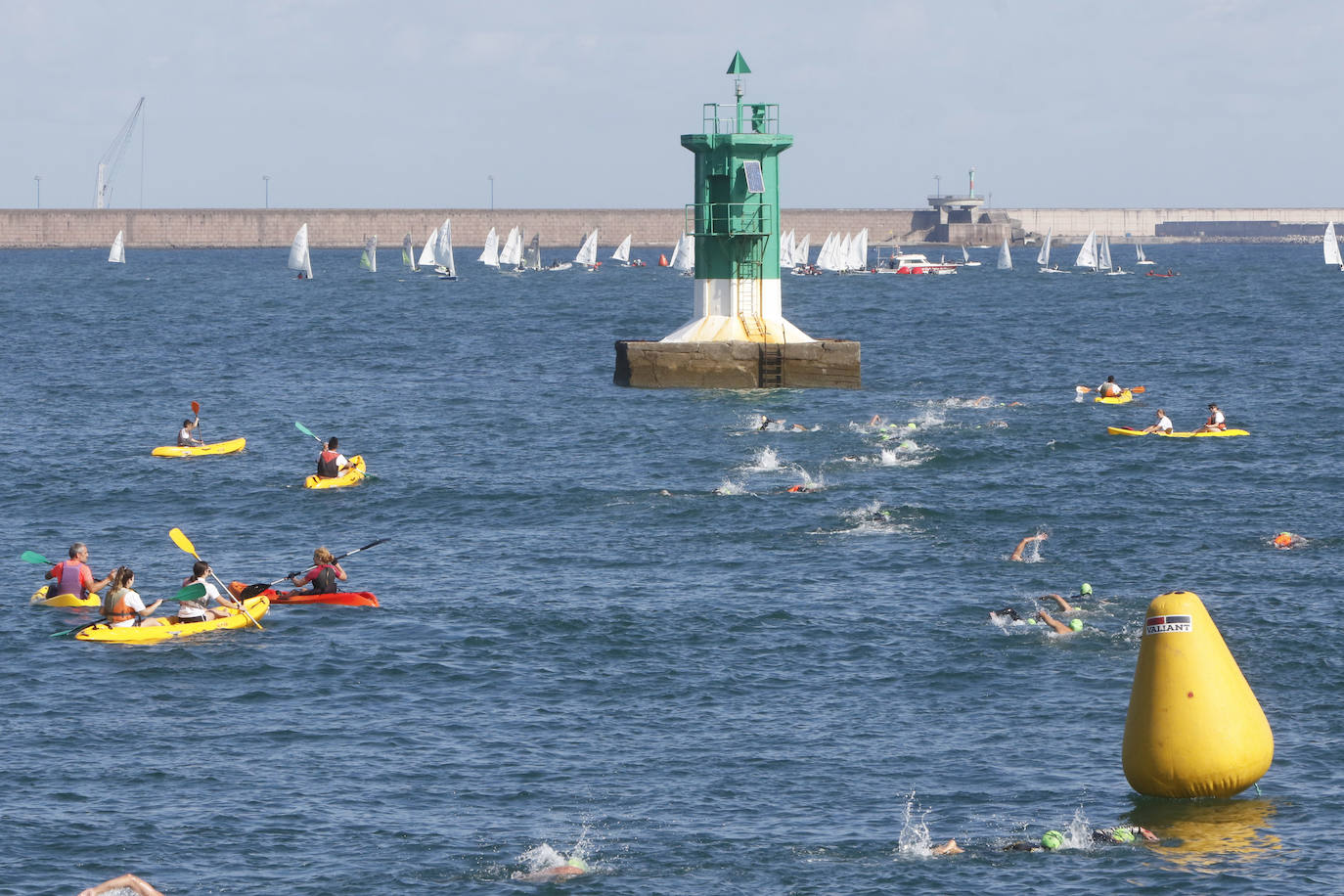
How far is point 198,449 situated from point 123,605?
23.3 metres

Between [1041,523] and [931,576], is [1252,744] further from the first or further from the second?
[1041,523]

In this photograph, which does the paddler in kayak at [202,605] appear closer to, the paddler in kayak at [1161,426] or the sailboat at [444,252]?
the paddler in kayak at [1161,426]

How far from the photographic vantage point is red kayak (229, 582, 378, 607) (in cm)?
3628

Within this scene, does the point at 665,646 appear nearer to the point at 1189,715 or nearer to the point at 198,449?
the point at 1189,715

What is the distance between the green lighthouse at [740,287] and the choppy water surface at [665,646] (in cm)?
134

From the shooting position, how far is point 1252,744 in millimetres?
23938

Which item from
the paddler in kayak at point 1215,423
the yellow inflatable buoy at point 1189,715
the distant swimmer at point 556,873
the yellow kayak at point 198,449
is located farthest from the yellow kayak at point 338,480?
the yellow inflatable buoy at point 1189,715

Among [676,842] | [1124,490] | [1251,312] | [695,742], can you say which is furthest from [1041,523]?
[1251,312]

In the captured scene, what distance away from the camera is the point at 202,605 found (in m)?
35.1

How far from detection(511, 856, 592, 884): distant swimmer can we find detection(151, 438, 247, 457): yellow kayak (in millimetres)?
36994

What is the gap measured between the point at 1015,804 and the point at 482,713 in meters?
9.18

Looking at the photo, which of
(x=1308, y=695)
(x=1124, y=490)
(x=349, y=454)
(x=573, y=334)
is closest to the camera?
(x=1308, y=695)

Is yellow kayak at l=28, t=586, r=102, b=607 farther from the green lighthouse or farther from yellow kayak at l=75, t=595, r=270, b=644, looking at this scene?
the green lighthouse

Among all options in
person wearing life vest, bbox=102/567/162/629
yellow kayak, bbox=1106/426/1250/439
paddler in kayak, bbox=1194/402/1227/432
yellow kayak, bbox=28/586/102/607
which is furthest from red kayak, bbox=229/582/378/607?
paddler in kayak, bbox=1194/402/1227/432
